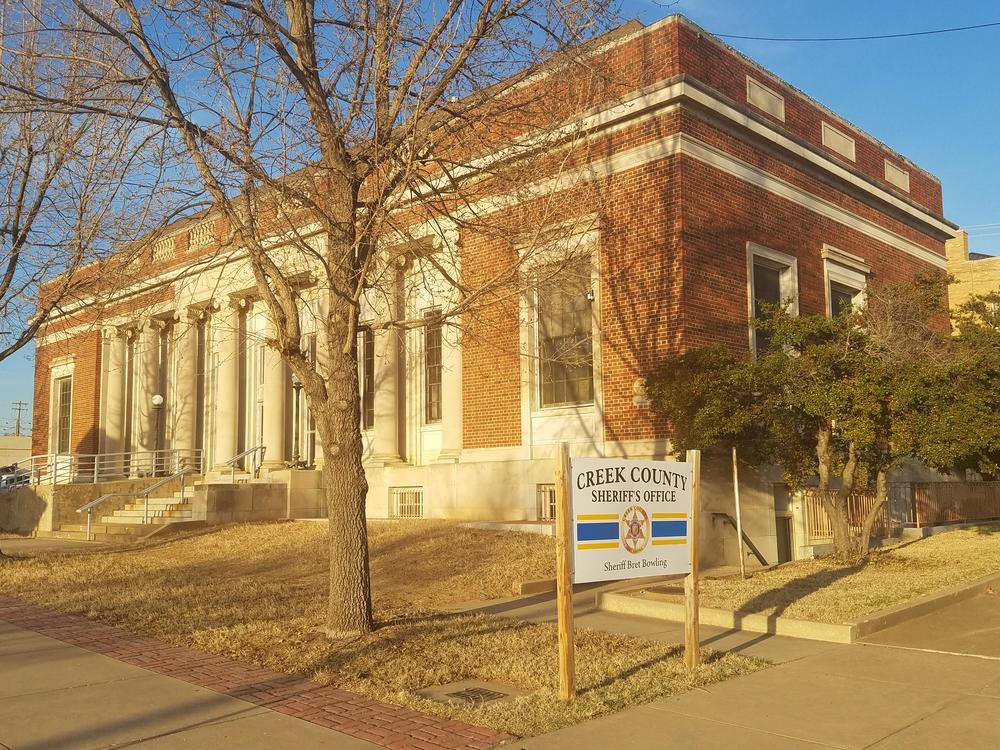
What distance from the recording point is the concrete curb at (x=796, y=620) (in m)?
9.18

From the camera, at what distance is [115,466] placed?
94.4 ft

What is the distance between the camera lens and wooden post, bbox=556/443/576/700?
6734 millimetres

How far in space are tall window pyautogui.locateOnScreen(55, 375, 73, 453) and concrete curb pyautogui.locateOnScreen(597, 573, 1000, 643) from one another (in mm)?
28107

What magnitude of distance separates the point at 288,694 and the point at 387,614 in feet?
10.4

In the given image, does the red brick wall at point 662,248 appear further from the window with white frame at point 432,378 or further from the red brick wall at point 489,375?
the window with white frame at point 432,378

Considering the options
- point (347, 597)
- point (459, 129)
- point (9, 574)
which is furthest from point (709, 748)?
point (9, 574)

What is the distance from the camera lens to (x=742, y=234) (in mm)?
17578

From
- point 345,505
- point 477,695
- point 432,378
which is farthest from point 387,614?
point 432,378

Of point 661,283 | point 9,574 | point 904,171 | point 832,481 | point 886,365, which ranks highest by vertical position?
point 904,171

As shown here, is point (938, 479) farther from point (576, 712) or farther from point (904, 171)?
point (576, 712)

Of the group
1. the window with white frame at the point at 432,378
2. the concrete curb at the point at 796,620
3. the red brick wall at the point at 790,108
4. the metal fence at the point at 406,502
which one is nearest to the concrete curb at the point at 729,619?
the concrete curb at the point at 796,620

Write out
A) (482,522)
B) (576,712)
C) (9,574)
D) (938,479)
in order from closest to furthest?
(576,712) → (9,574) → (482,522) → (938,479)

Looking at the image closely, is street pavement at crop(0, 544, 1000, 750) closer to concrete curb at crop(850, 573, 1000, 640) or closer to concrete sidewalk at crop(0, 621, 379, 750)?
concrete sidewalk at crop(0, 621, 379, 750)

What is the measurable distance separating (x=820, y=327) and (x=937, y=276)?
7.96 metres
